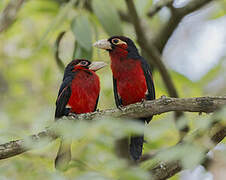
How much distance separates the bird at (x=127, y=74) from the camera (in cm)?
457

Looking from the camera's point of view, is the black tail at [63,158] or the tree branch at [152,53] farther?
the tree branch at [152,53]

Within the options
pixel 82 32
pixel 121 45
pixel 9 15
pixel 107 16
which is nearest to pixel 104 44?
pixel 121 45

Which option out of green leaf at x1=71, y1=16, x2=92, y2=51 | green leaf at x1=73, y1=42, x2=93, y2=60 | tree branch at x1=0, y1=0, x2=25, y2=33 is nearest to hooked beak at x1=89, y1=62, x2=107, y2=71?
green leaf at x1=73, y1=42, x2=93, y2=60

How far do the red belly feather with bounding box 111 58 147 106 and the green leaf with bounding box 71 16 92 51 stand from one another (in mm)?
891

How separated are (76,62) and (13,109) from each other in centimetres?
207

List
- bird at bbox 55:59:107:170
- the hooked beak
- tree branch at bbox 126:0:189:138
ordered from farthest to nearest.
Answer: tree branch at bbox 126:0:189:138
the hooked beak
bird at bbox 55:59:107:170

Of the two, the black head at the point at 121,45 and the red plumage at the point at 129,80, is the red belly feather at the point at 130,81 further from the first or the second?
the black head at the point at 121,45

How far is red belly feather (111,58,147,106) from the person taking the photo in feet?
15.0

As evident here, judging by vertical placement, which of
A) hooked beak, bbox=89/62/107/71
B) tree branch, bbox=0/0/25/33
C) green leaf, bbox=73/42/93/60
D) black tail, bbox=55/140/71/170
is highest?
tree branch, bbox=0/0/25/33

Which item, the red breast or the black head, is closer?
the red breast

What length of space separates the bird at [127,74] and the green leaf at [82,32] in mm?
618

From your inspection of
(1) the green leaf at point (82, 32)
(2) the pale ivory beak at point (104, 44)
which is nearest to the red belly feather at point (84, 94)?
(2) the pale ivory beak at point (104, 44)

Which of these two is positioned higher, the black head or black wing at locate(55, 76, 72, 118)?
the black head

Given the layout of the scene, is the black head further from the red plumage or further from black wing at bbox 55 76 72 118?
black wing at bbox 55 76 72 118
